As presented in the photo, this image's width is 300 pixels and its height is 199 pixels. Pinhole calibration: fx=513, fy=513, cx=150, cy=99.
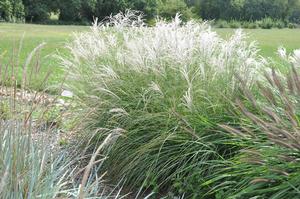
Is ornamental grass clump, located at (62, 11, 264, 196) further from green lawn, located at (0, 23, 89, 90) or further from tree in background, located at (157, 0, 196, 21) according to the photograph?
tree in background, located at (157, 0, 196, 21)

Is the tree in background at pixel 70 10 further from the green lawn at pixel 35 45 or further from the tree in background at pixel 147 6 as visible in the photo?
the green lawn at pixel 35 45

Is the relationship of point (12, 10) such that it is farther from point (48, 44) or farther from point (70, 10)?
point (48, 44)

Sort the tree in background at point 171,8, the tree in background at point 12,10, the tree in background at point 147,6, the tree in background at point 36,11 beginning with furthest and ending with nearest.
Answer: the tree in background at point 171,8 → the tree in background at point 147,6 → the tree in background at point 36,11 → the tree in background at point 12,10

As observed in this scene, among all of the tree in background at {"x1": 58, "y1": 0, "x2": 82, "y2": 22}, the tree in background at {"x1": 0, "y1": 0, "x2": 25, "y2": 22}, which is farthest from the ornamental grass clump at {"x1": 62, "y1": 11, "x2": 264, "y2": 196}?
the tree in background at {"x1": 58, "y1": 0, "x2": 82, "y2": 22}

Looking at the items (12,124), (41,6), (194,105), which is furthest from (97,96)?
(41,6)

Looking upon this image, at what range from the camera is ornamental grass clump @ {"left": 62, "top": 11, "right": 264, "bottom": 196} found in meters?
3.39

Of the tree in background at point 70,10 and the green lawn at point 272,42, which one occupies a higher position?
the tree in background at point 70,10

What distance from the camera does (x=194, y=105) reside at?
3.51 m

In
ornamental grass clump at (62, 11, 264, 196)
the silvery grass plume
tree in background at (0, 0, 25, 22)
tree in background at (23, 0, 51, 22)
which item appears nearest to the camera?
ornamental grass clump at (62, 11, 264, 196)

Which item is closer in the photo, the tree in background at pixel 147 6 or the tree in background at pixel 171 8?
the tree in background at pixel 147 6

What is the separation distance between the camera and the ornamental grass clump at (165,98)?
339 centimetres

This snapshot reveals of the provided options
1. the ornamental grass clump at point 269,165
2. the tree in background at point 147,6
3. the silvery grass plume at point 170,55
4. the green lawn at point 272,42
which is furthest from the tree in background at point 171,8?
the ornamental grass clump at point 269,165

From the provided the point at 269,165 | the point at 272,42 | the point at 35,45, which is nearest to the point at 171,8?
the point at 272,42

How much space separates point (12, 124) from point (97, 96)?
1.89 m
